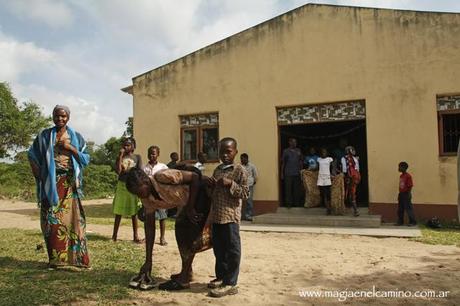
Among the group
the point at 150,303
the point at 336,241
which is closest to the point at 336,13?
the point at 336,241

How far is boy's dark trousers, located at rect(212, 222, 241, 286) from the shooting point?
4.05 m

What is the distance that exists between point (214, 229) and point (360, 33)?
310 inches

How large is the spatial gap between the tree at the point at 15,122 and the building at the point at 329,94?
67.2ft

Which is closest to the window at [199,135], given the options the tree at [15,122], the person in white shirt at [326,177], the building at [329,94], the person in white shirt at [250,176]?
the building at [329,94]

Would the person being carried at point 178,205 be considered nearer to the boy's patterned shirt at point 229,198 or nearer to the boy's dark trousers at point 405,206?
the boy's patterned shirt at point 229,198

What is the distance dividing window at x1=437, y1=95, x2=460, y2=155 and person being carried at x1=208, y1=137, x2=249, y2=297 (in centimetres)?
714

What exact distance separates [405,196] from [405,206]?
0.21 m

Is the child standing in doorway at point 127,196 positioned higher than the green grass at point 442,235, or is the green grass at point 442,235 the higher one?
the child standing in doorway at point 127,196

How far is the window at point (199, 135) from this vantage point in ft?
39.5

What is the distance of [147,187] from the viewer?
3955mm

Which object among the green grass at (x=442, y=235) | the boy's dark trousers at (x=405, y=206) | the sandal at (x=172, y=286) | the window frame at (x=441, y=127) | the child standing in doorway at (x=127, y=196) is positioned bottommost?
the green grass at (x=442, y=235)

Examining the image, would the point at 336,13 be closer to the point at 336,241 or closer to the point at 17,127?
the point at 336,241

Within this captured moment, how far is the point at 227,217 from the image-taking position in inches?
159

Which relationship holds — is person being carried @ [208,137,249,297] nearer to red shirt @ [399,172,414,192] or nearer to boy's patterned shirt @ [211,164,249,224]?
boy's patterned shirt @ [211,164,249,224]
